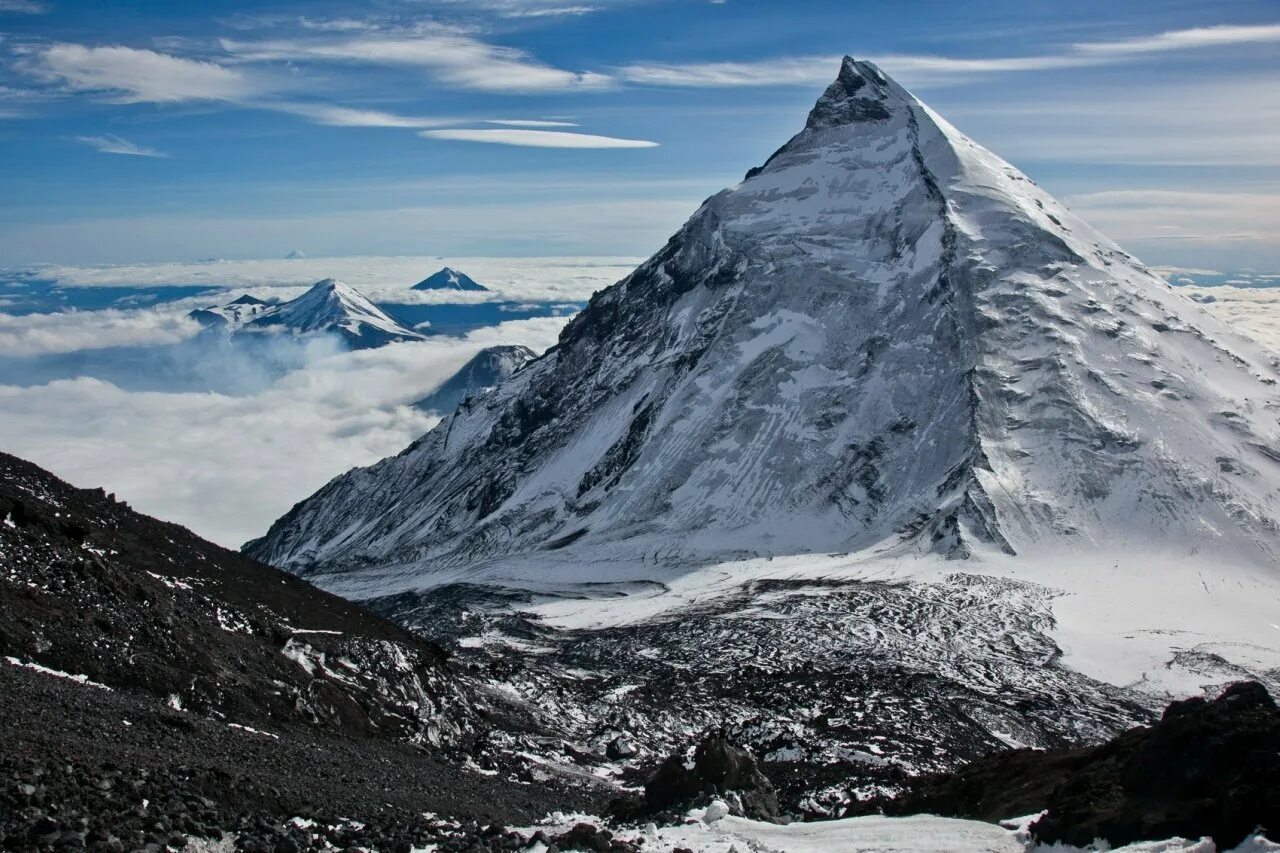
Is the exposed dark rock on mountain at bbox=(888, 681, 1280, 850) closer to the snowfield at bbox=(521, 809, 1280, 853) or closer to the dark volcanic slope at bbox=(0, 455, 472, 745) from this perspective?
the snowfield at bbox=(521, 809, 1280, 853)

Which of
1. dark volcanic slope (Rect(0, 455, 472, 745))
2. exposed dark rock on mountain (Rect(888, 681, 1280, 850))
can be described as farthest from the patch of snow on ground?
exposed dark rock on mountain (Rect(888, 681, 1280, 850))

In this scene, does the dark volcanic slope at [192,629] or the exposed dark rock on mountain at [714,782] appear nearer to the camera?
the exposed dark rock on mountain at [714,782]

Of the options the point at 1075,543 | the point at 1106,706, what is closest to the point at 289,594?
the point at 1106,706

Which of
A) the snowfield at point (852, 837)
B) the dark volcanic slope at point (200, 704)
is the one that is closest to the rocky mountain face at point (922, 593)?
the dark volcanic slope at point (200, 704)

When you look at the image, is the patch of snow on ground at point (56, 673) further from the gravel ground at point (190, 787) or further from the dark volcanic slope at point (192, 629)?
the gravel ground at point (190, 787)

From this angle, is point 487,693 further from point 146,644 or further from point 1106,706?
point 1106,706

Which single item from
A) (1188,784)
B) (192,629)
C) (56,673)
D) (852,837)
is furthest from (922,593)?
(56,673)
